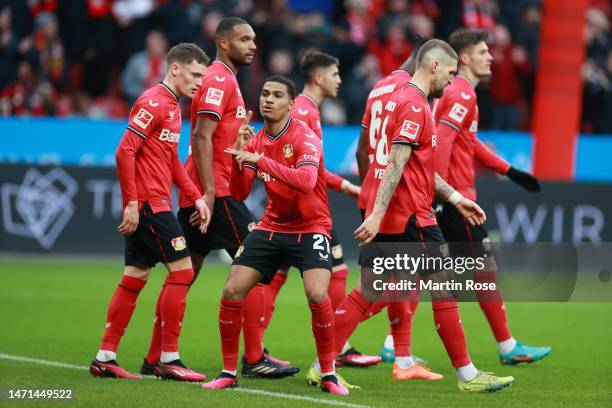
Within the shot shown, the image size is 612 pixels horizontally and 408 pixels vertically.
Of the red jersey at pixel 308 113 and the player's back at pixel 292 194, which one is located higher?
the red jersey at pixel 308 113

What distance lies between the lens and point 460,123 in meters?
9.15

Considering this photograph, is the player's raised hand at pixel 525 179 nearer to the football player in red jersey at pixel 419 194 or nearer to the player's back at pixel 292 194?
the football player in red jersey at pixel 419 194

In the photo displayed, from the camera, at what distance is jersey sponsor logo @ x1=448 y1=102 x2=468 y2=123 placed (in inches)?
359

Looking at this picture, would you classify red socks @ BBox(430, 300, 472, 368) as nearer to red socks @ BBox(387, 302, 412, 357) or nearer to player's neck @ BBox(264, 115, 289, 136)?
red socks @ BBox(387, 302, 412, 357)

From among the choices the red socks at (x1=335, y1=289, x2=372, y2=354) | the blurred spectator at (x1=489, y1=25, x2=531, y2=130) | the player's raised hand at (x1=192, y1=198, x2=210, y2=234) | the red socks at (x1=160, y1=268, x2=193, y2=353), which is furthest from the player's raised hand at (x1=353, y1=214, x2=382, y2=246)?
the blurred spectator at (x1=489, y1=25, x2=531, y2=130)

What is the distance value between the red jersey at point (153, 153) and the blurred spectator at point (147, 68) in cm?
1002

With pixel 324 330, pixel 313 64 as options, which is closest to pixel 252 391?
pixel 324 330

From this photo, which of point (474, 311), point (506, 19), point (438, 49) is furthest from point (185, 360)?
point (506, 19)

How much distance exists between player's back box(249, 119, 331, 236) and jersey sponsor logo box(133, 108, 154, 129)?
0.84m

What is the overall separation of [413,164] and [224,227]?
1652mm

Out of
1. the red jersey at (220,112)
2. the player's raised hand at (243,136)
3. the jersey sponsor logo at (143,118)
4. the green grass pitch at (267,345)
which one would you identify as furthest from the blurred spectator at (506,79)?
the player's raised hand at (243,136)

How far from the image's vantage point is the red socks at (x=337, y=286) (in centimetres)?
936

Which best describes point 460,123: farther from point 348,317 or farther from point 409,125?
point 348,317

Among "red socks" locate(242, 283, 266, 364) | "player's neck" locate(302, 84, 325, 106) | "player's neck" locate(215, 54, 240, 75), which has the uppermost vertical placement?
"player's neck" locate(215, 54, 240, 75)
